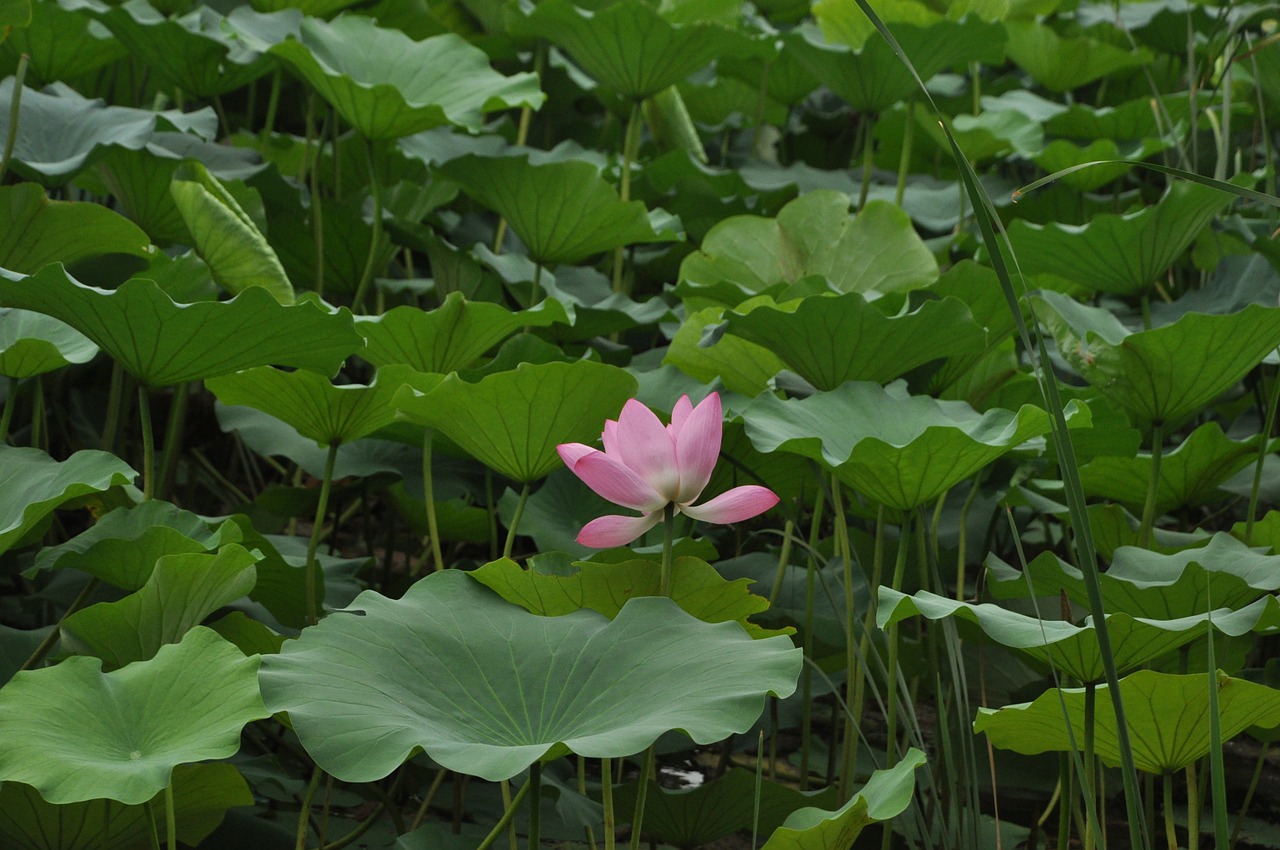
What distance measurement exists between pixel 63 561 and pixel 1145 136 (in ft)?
6.71

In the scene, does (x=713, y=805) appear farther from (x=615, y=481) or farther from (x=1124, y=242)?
(x=1124, y=242)

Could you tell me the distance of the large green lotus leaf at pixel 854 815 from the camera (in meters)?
0.75

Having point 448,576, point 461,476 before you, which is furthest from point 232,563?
point 461,476

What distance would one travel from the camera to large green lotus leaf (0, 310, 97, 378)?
108 centimetres

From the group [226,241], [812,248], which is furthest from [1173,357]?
[226,241]

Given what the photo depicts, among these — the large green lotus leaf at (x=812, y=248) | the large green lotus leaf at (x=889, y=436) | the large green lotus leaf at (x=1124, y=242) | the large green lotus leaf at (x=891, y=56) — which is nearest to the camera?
the large green lotus leaf at (x=889, y=436)

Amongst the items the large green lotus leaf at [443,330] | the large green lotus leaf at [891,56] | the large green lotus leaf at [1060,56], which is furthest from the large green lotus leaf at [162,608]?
the large green lotus leaf at [1060,56]

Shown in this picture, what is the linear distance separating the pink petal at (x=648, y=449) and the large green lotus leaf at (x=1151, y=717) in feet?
0.87

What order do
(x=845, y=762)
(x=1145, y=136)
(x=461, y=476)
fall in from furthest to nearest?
1. (x=1145, y=136)
2. (x=461, y=476)
3. (x=845, y=762)

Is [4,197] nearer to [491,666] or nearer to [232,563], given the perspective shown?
[232,563]

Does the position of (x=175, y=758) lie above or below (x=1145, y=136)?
below

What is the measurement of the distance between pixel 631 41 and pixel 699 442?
102cm

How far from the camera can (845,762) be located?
3.61 ft

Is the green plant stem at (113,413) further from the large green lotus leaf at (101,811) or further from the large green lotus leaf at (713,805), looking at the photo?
the large green lotus leaf at (713,805)
